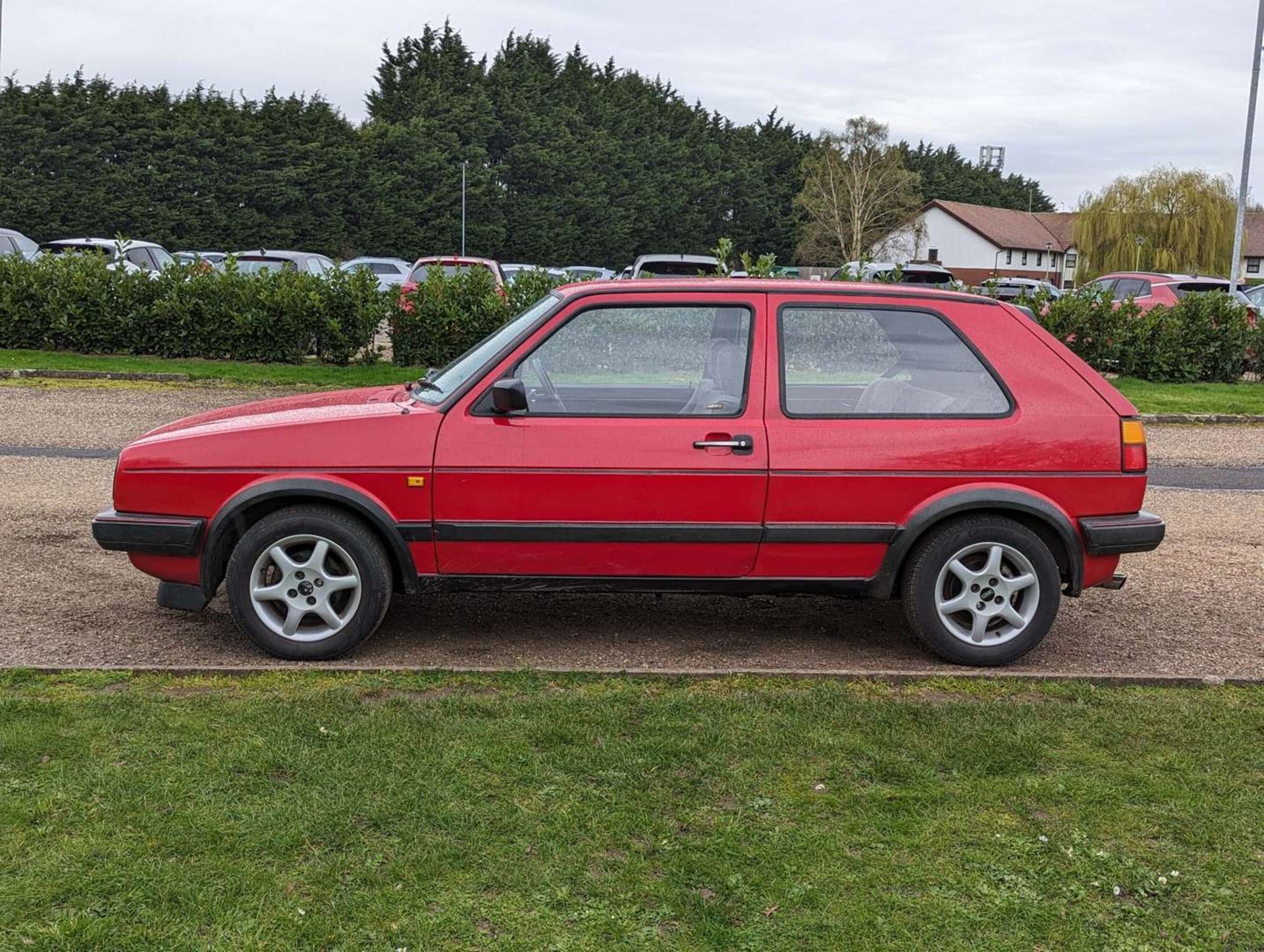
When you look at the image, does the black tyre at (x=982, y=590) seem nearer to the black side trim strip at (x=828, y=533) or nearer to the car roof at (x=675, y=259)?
the black side trim strip at (x=828, y=533)

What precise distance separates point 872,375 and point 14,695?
3757 mm

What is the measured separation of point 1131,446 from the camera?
213 inches

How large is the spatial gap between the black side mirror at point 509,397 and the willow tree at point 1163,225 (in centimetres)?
6186

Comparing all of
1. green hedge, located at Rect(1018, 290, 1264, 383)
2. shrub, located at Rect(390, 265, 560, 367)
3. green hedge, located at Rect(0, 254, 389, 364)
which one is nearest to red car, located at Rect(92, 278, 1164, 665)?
shrub, located at Rect(390, 265, 560, 367)

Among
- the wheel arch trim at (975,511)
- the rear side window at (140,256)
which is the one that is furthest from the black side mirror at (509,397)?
the rear side window at (140,256)

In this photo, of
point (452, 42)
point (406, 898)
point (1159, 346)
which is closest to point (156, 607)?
point (406, 898)

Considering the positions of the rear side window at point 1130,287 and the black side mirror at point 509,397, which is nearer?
the black side mirror at point 509,397

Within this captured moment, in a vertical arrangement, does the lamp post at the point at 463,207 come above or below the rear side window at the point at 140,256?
above

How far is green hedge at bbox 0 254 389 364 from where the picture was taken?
17219mm

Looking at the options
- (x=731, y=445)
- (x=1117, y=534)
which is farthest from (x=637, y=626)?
(x=1117, y=534)

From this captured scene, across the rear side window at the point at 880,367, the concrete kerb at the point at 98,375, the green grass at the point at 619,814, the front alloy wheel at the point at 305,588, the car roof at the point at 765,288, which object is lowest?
the green grass at the point at 619,814

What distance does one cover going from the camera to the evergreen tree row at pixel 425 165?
53.2m

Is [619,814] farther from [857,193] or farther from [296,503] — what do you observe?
[857,193]

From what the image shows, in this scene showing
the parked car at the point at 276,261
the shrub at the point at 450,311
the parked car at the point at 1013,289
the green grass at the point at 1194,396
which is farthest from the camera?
the parked car at the point at 276,261
